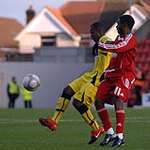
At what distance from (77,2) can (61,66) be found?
2929 centimetres

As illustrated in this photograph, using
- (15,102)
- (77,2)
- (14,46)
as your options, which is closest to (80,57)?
(15,102)

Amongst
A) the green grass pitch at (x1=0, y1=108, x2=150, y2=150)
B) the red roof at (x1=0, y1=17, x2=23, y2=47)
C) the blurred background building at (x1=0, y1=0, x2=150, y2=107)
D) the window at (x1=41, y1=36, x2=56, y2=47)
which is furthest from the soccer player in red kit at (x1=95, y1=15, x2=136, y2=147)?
the red roof at (x1=0, y1=17, x2=23, y2=47)

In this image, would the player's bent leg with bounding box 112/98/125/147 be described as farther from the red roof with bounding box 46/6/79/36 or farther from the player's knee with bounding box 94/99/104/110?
the red roof with bounding box 46/6/79/36

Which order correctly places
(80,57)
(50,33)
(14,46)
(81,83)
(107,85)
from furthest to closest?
(14,46) → (50,33) → (80,57) → (81,83) → (107,85)

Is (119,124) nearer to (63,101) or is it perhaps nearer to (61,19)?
(63,101)

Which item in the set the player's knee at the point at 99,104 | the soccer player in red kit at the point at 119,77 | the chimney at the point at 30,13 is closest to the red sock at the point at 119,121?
the soccer player in red kit at the point at 119,77

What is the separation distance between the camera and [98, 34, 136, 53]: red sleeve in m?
11.4

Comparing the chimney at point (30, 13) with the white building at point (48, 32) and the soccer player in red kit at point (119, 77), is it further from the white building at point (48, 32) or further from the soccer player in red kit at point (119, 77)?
the soccer player in red kit at point (119, 77)

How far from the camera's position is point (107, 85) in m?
11.8

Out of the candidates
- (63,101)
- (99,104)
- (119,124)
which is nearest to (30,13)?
(63,101)

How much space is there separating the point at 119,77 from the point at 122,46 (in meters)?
0.53

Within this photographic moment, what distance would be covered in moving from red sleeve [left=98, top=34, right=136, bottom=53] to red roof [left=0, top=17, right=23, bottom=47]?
6368 cm

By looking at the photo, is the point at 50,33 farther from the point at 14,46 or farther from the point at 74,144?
the point at 74,144

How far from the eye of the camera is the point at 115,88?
1159 cm
